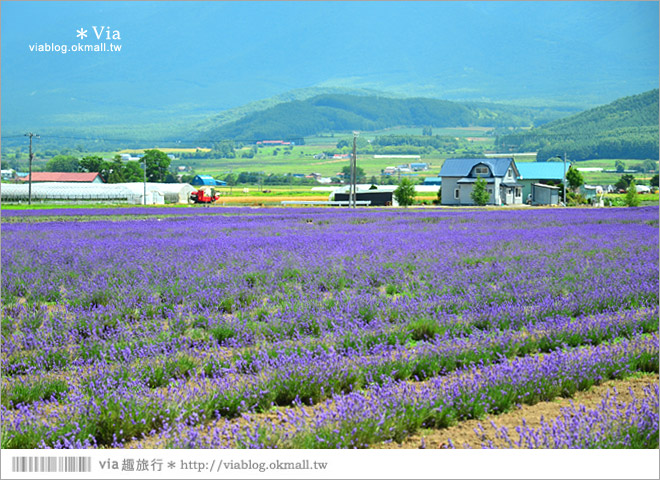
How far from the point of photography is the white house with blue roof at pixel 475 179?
211ft

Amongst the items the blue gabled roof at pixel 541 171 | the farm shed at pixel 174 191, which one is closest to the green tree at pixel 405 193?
the blue gabled roof at pixel 541 171

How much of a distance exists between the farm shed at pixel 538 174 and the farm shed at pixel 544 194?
107 cm

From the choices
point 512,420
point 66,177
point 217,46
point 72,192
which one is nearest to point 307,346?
point 512,420

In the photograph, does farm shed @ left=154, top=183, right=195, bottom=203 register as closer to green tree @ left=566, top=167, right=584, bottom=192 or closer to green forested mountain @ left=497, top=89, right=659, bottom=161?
green tree @ left=566, top=167, right=584, bottom=192

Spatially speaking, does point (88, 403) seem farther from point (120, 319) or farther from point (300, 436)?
point (120, 319)

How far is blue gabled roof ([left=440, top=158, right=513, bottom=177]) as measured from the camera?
216ft

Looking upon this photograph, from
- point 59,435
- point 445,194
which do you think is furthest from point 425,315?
point 445,194

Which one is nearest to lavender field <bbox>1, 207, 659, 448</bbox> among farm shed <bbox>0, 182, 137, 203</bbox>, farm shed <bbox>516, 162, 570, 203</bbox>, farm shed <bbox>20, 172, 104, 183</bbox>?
farm shed <bbox>0, 182, 137, 203</bbox>

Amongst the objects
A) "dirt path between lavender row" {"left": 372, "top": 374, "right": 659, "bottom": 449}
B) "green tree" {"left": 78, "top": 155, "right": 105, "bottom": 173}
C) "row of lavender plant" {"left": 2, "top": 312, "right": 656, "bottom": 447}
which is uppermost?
"green tree" {"left": 78, "top": 155, "right": 105, "bottom": 173}

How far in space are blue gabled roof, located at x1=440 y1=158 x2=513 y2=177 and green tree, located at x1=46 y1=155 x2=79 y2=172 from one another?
56255mm

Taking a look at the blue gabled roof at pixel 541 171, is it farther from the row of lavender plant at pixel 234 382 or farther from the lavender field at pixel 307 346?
the row of lavender plant at pixel 234 382

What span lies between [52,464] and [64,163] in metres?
101

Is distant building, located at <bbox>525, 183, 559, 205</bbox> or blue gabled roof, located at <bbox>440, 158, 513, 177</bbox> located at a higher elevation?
blue gabled roof, located at <bbox>440, 158, 513, 177</bbox>

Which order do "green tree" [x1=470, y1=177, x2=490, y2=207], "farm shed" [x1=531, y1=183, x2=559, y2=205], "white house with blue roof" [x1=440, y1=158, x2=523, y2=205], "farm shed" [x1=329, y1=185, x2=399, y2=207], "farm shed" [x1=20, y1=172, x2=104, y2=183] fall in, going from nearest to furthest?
"green tree" [x1=470, y1=177, x2=490, y2=207]
"white house with blue roof" [x1=440, y1=158, x2=523, y2=205]
"farm shed" [x1=329, y1=185, x2=399, y2=207]
"farm shed" [x1=531, y1=183, x2=559, y2=205]
"farm shed" [x1=20, y1=172, x2=104, y2=183]
